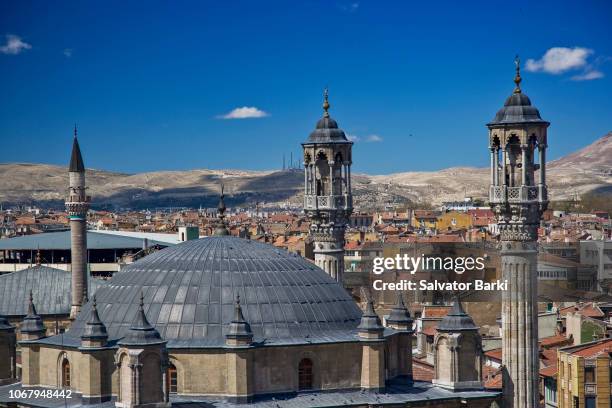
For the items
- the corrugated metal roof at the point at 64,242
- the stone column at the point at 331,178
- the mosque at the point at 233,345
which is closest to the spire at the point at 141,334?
the mosque at the point at 233,345

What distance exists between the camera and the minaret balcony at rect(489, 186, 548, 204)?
3319 centimetres

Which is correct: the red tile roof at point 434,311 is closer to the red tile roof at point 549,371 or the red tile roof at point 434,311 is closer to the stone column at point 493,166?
the red tile roof at point 549,371

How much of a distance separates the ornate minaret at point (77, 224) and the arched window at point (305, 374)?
54.1 ft

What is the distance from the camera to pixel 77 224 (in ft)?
158

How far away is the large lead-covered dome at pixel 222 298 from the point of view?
28859mm

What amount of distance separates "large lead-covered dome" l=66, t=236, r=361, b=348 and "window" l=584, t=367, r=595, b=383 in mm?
13201

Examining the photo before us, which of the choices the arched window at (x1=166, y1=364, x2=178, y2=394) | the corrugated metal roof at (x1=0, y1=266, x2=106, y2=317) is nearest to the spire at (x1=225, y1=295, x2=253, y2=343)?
the arched window at (x1=166, y1=364, x2=178, y2=394)

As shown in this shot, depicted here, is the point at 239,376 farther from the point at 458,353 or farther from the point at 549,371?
the point at 549,371

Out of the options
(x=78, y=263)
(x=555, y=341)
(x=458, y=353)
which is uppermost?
(x=78, y=263)

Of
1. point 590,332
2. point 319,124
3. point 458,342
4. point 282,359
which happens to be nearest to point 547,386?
point 590,332

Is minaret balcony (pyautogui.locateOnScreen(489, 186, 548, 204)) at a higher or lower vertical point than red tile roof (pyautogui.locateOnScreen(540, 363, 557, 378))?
higher

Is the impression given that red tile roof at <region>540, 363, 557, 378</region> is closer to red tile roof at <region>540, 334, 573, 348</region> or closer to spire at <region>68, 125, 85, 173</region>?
red tile roof at <region>540, 334, 573, 348</region>

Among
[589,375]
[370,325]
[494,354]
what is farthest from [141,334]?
[494,354]

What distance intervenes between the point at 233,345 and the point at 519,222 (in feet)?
29.3
